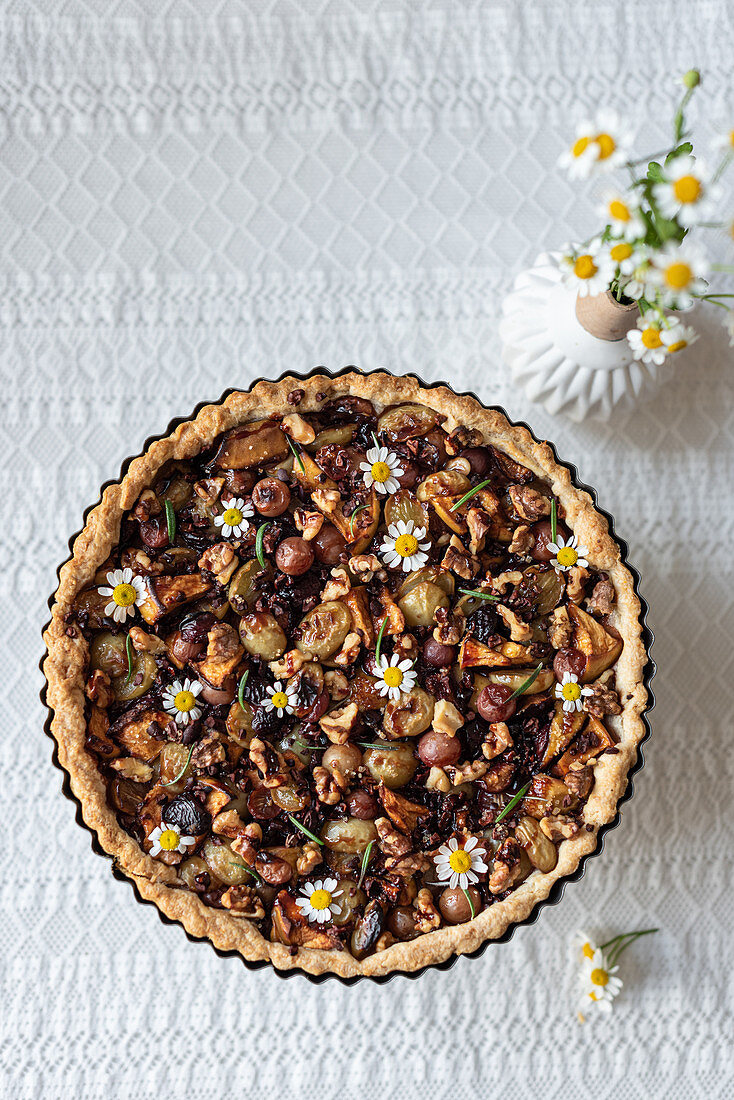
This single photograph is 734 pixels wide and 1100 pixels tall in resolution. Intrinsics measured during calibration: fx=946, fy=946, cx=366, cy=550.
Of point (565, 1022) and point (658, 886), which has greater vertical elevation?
A: point (658, 886)

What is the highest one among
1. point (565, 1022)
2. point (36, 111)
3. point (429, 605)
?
point (36, 111)

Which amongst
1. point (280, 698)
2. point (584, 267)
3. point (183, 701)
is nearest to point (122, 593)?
point (183, 701)

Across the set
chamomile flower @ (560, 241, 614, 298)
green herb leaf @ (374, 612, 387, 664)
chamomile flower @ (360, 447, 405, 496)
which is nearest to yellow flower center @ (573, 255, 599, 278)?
chamomile flower @ (560, 241, 614, 298)

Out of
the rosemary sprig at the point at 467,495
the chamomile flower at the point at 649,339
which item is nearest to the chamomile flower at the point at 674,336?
the chamomile flower at the point at 649,339

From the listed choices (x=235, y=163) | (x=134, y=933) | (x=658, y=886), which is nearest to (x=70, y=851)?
(x=134, y=933)

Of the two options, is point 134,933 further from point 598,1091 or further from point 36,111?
point 36,111

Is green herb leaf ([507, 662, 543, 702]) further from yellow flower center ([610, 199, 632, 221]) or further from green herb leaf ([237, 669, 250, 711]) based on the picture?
yellow flower center ([610, 199, 632, 221])
